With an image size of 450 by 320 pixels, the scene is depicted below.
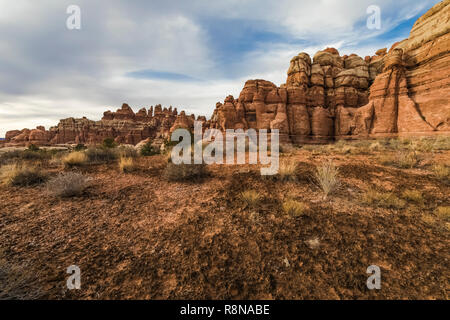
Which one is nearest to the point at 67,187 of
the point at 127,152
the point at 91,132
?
the point at 127,152

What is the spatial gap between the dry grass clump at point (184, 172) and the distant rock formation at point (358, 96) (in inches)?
633

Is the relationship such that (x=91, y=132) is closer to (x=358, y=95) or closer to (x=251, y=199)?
(x=251, y=199)

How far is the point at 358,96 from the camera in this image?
2305 cm

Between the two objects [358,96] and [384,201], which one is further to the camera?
[358,96]

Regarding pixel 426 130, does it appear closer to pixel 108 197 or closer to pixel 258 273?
pixel 258 273

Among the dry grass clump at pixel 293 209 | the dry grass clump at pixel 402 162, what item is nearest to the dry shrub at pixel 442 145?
the dry grass clump at pixel 402 162

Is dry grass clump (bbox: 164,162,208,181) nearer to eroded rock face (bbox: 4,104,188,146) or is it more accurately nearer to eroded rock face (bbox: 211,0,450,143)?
eroded rock face (bbox: 211,0,450,143)

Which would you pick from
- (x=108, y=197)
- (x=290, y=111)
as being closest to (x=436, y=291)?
(x=108, y=197)

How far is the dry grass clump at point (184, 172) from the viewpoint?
4.82 meters

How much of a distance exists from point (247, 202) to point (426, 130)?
23134mm

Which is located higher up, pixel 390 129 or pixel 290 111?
pixel 290 111

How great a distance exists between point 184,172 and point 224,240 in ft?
9.59

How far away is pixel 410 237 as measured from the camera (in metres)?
2.26
